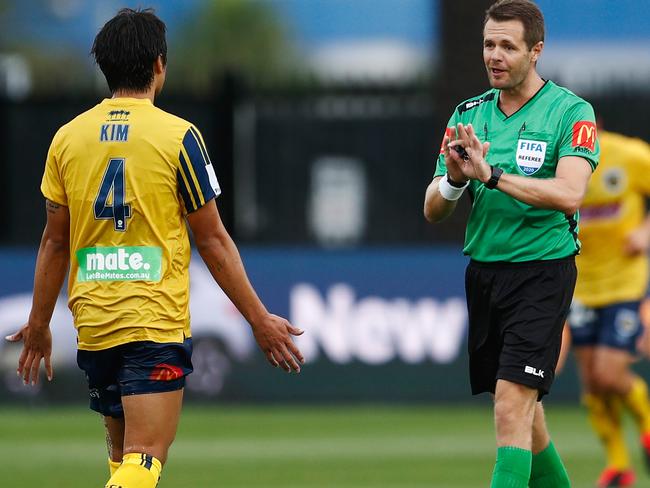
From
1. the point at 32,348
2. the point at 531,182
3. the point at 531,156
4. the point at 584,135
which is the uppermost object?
the point at 584,135

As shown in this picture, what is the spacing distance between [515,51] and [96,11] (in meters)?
74.4

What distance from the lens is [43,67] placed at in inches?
2852

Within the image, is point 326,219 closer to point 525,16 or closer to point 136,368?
point 525,16

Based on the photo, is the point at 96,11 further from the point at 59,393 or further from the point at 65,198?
the point at 65,198

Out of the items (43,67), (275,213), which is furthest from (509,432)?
(43,67)

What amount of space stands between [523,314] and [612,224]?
424cm

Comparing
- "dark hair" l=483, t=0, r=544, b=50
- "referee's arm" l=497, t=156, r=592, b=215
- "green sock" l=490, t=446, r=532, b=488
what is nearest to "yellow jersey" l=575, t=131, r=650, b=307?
"dark hair" l=483, t=0, r=544, b=50

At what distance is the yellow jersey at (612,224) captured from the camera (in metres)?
11.3

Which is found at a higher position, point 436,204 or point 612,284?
point 436,204

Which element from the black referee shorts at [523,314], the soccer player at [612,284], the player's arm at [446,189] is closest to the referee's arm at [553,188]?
the player's arm at [446,189]

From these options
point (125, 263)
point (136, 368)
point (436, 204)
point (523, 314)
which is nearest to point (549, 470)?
point (523, 314)

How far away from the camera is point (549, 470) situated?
768 centimetres

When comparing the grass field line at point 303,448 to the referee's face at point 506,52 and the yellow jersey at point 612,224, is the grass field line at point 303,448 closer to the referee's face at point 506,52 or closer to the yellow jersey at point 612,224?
the yellow jersey at point 612,224

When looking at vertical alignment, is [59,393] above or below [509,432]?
below
